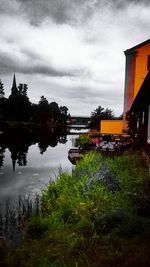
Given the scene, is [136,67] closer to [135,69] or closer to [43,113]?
[135,69]

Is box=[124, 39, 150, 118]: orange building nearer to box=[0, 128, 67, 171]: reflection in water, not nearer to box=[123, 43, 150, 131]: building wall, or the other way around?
box=[123, 43, 150, 131]: building wall

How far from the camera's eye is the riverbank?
5.11 m

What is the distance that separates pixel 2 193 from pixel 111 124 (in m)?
20.1

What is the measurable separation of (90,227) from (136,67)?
25671 millimetres

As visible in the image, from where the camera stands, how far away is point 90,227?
6.43 metres

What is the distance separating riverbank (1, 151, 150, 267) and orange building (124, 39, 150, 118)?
22.1 meters

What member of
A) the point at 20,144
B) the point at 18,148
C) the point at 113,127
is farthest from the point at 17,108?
the point at 113,127

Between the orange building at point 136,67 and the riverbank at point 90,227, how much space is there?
22071 millimetres

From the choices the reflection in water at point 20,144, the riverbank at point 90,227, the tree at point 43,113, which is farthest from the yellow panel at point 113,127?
the tree at point 43,113

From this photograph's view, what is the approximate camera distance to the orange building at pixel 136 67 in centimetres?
2978

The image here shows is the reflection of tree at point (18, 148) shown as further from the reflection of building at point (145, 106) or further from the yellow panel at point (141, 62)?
the yellow panel at point (141, 62)

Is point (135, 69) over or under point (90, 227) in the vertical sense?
over

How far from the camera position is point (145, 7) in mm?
12727

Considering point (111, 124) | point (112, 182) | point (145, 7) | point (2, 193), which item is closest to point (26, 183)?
point (2, 193)
